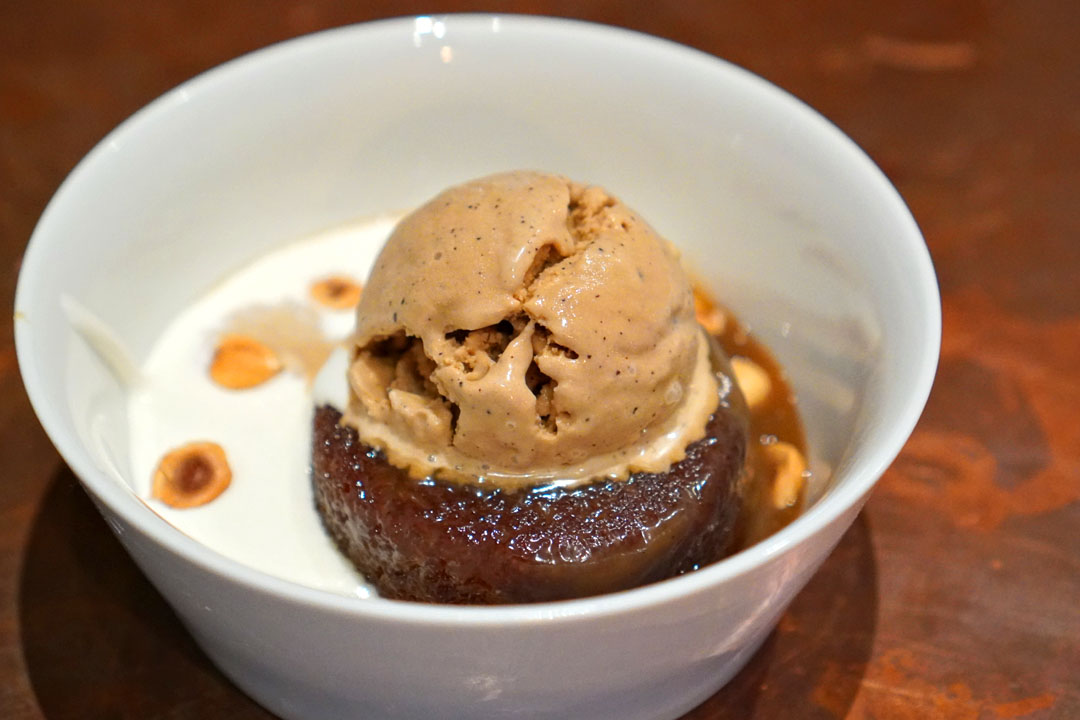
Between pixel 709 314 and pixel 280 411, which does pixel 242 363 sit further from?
pixel 709 314

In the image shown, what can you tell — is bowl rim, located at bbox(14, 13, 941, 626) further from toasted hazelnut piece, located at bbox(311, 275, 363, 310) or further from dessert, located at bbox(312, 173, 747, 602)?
toasted hazelnut piece, located at bbox(311, 275, 363, 310)

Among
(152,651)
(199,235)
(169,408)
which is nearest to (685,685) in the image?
(152,651)

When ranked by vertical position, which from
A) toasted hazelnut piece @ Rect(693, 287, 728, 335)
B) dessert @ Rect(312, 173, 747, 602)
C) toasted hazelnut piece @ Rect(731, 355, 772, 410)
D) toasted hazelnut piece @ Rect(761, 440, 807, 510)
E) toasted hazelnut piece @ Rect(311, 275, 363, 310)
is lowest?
toasted hazelnut piece @ Rect(761, 440, 807, 510)

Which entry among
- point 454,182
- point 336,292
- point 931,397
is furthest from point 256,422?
point 931,397

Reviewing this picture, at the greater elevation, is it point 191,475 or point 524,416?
point 524,416

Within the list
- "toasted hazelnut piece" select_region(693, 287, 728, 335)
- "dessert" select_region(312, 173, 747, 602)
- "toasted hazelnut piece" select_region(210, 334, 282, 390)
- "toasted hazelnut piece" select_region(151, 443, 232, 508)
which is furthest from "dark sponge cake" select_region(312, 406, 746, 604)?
"toasted hazelnut piece" select_region(693, 287, 728, 335)

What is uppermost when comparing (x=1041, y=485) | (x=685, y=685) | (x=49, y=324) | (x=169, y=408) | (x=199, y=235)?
(x=49, y=324)

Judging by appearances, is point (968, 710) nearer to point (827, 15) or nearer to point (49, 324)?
point (49, 324)
